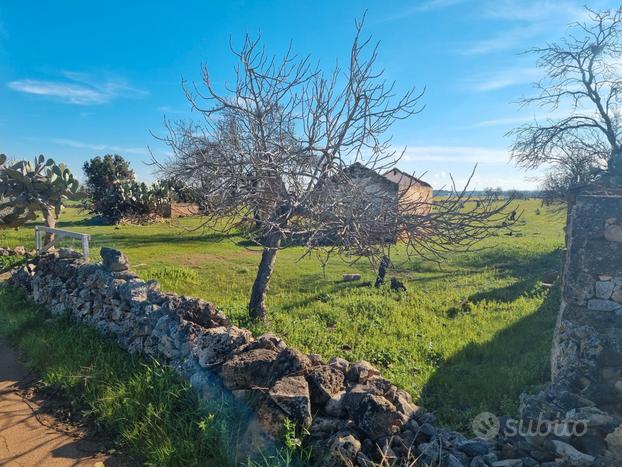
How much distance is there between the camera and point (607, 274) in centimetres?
457

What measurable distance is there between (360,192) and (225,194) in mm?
2397

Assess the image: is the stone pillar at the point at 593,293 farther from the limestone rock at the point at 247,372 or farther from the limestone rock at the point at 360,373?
the limestone rock at the point at 247,372

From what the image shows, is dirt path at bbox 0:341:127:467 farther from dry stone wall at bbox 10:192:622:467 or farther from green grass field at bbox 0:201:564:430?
green grass field at bbox 0:201:564:430

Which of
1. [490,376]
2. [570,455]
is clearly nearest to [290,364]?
[570,455]

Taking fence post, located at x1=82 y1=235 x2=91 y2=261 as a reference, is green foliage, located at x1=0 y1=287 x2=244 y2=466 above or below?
below

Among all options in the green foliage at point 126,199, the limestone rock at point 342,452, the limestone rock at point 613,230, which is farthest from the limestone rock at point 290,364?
the green foliage at point 126,199

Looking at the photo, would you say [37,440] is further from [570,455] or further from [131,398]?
[570,455]

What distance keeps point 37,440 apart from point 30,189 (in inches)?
412

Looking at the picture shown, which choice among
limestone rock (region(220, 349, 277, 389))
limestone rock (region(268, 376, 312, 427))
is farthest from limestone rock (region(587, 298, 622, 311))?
limestone rock (region(220, 349, 277, 389))

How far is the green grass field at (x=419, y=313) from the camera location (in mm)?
5496

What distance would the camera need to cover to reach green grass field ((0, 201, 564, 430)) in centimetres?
550

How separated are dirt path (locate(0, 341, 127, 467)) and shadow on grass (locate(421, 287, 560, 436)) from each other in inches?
138

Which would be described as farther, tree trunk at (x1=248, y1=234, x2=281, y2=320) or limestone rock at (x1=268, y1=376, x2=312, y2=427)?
tree trunk at (x1=248, y1=234, x2=281, y2=320)

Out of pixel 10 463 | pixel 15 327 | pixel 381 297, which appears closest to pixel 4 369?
pixel 15 327
